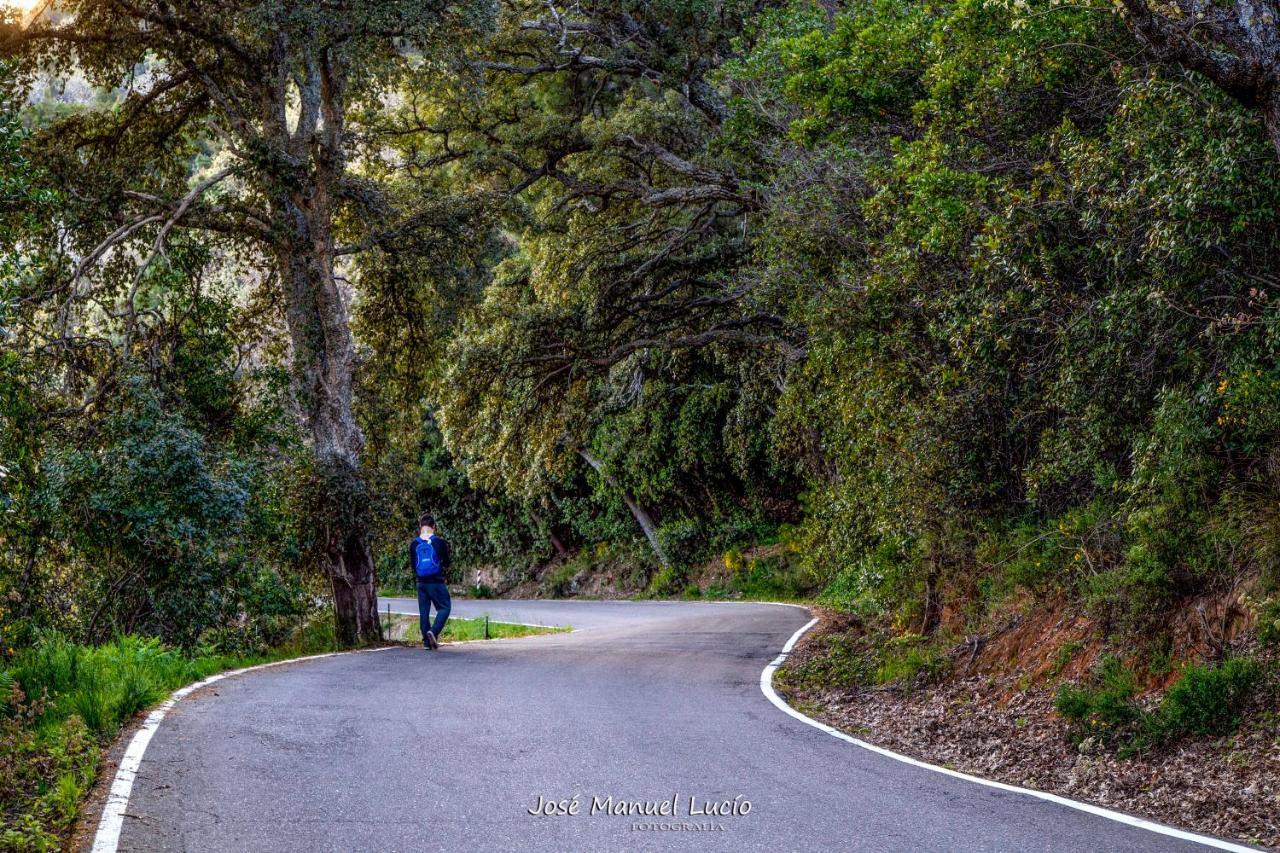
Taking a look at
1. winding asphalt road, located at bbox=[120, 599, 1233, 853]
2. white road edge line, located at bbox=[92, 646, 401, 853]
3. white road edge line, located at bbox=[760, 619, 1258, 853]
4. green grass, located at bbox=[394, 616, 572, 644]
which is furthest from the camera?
green grass, located at bbox=[394, 616, 572, 644]

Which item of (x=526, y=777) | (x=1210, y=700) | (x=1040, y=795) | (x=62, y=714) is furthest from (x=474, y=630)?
(x=1040, y=795)

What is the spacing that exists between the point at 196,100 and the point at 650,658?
1169 centimetres

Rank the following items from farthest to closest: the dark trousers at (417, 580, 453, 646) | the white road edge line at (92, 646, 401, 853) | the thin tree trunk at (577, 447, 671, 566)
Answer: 1. the thin tree trunk at (577, 447, 671, 566)
2. the dark trousers at (417, 580, 453, 646)
3. the white road edge line at (92, 646, 401, 853)

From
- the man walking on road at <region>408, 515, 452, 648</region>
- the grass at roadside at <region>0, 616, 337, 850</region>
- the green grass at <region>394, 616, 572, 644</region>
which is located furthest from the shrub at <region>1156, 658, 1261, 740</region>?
the green grass at <region>394, 616, 572, 644</region>

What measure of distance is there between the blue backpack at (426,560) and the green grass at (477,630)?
723 centimetres

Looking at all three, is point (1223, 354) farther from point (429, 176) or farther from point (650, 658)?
point (429, 176)

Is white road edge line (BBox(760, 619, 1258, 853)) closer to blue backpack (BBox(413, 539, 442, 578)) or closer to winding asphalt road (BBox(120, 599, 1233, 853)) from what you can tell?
winding asphalt road (BBox(120, 599, 1233, 853))

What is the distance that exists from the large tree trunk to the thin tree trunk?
1846 centimetres

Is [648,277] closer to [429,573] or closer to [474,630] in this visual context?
[429,573]

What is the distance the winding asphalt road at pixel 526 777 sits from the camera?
5.81 meters

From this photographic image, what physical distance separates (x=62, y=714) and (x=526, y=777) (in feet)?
13.2

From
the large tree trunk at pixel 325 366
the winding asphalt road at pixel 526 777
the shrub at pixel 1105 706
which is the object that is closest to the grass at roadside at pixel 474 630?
the large tree trunk at pixel 325 366

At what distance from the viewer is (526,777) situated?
7.07 meters

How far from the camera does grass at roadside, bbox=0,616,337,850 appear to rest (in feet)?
20.0
